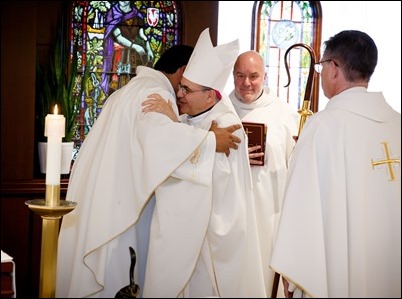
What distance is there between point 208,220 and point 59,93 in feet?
9.06

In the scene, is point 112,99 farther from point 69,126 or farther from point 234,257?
point 69,126

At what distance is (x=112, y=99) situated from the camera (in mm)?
3895

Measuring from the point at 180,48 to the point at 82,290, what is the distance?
1.47m

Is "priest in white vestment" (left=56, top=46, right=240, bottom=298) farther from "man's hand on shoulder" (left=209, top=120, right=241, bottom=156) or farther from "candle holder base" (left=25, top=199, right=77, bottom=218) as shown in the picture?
"candle holder base" (left=25, top=199, right=77, bottom=218)

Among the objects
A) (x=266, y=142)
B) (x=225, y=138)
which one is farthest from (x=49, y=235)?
(x=266, y=142)

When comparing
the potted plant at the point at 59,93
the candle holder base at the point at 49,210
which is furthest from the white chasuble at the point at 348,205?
the potted plant at the point at 59,93

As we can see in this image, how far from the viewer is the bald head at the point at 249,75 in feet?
15.9

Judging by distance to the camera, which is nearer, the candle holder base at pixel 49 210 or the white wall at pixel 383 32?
the candle holder base at pixel 49 210

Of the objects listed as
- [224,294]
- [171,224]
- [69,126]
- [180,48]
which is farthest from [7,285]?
[69,126]

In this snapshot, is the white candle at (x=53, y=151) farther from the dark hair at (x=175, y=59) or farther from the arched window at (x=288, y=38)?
the arched window at (x=288, y=38)

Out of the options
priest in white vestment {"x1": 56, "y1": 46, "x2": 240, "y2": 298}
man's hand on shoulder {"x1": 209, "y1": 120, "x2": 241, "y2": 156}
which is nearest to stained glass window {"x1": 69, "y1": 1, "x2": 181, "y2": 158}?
priest in white vestment {"x1": 56, "y1": 46, "x2": 240, "y2": 298}

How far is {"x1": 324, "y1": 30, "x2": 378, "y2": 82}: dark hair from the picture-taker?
3.06 meters

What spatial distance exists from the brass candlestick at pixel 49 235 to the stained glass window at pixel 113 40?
452 centimetres

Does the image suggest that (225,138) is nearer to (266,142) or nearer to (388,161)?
(388,161)
